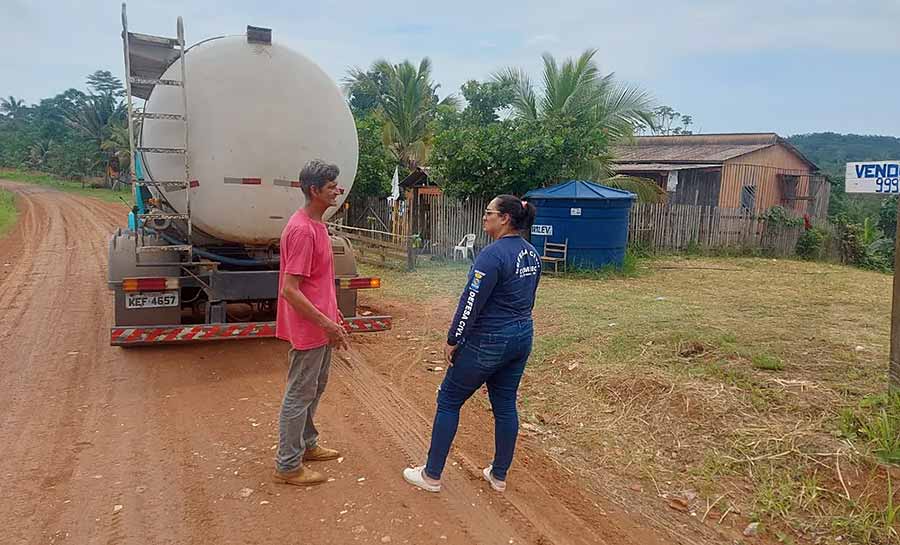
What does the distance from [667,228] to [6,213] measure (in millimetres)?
22913

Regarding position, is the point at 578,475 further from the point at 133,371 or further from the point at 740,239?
the point at 740,239

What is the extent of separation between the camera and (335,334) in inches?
142

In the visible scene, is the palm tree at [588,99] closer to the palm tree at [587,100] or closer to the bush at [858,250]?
the palm tree at [587,100]

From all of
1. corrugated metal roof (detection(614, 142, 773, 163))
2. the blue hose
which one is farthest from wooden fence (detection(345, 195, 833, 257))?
the blue hose

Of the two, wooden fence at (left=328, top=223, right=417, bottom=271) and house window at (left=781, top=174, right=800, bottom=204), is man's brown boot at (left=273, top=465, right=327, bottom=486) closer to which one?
wooden fence at (left=328, top=223, right=417, bottom=271)

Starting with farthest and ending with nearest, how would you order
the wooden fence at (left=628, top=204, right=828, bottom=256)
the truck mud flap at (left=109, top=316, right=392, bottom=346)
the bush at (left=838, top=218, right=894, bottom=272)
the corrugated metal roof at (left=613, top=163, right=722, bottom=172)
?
the corrugated metal roof at (left=613, top=163, right=722, bottom=172), the bush at (left=838, top=218, right=894, bottom=272), the wooden fence at (left=628, top=204, right=828, bottom=256), the truck mud flap at (left=109, top=316, right=392, bottom=346)

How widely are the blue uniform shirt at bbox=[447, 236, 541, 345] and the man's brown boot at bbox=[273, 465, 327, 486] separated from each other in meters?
1.18

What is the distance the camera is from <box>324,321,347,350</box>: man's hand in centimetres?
356

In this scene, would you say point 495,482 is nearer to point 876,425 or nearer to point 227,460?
point 227,460

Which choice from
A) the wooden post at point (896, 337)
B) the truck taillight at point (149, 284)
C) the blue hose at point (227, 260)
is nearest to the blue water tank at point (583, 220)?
the blue hose at point (227, 260)

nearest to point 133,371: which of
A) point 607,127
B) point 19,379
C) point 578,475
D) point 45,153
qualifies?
point 19,379

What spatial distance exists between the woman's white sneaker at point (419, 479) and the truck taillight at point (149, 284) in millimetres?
3258

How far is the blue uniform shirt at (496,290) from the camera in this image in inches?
134

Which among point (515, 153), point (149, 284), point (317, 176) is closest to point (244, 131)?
point (149, 284)
